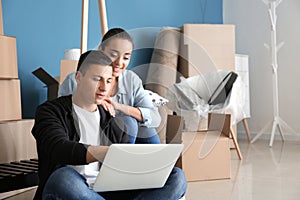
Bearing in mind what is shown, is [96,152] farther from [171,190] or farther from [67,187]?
[171,190]

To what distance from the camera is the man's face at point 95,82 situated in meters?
1.18

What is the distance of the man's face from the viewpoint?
118 cm

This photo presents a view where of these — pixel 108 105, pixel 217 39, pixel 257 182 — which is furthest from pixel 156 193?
pixel 217 39

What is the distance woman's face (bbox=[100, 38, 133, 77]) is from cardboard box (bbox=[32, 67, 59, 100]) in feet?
5.38

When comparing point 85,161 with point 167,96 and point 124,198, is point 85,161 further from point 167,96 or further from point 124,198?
point 167,96

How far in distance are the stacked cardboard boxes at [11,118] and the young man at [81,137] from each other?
849 mm

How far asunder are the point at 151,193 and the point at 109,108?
0.31 m

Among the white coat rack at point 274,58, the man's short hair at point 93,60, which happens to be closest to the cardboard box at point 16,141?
the man's short hair at point 93,60

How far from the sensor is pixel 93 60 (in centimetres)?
120

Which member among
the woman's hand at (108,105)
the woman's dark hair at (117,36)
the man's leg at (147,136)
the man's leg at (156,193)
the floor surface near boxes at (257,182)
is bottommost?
the floor surface near boxes at (257,182)

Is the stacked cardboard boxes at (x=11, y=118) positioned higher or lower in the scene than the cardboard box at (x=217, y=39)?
lower

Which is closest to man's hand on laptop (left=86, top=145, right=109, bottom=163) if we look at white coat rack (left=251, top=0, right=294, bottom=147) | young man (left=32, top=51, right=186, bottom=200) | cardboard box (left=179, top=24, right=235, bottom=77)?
young man (left=32, top=51, right=186, bottom=200)

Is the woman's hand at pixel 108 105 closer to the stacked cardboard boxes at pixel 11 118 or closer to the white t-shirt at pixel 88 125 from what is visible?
the white t-shirt at pixel 88 125

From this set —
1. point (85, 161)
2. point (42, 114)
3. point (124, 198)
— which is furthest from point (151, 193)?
point (42, 114)
